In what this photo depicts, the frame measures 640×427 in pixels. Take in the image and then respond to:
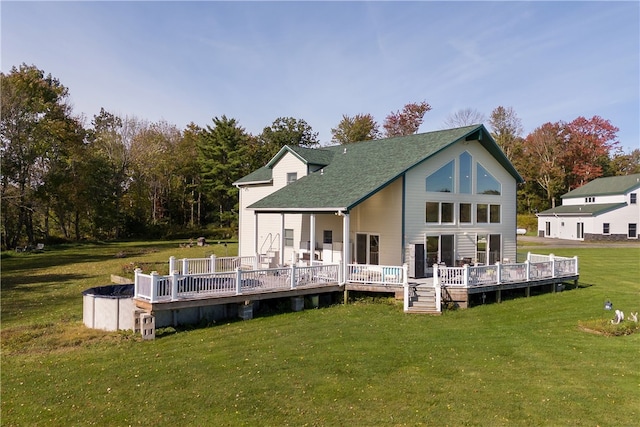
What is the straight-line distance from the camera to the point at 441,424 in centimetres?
736

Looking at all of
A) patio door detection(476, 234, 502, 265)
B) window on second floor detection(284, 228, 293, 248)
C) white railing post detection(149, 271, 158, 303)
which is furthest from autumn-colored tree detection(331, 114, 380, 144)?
white railing post detection(149, 271, 158, 303)

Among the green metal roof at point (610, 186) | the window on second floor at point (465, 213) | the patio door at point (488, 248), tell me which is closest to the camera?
the window on second floor at point (465, 213)

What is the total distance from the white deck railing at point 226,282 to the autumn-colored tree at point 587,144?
204 ft

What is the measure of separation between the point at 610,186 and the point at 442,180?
4209 cm

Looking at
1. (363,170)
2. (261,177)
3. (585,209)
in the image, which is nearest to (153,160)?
(261,177)

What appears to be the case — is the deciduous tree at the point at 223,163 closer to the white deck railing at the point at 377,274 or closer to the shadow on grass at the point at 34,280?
the shadow on grass at the point at 34,280

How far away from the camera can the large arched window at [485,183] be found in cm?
2076

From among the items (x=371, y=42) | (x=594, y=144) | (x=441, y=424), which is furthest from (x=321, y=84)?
(x=594, y=144)

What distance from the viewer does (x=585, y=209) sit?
165 feet

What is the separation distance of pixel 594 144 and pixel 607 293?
5612 cm

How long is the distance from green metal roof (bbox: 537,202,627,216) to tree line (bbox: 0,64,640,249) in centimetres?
1344

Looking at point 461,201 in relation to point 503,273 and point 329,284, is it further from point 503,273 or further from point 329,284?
point 329,284

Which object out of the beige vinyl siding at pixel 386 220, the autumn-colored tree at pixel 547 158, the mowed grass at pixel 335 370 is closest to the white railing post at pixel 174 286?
the mowed grass at pixel 335 370

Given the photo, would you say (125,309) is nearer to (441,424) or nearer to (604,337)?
(441,424)
